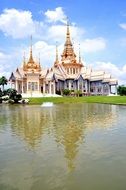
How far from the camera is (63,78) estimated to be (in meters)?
94.2

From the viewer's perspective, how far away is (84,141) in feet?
49.6

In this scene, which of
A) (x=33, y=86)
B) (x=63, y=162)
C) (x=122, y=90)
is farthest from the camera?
(x=122, y=90)

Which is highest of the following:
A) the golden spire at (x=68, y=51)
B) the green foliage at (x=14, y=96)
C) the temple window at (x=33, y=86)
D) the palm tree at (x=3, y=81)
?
the golden spire at (x=68, y=51)

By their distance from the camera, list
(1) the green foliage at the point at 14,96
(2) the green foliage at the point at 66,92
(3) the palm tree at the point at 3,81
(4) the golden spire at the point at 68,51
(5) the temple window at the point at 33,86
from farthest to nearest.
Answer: (4) the golden spire at the point at 68,51
(2) the green foliage at the point at 66,92
(5) the temple window at the point at 33,86
(3) the palm tree at the point at 3,81
(1) the green foliage at the point at 14,96

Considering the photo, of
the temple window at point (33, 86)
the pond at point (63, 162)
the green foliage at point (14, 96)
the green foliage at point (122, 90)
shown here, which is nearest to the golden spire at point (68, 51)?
the temple window at point (33, 86)

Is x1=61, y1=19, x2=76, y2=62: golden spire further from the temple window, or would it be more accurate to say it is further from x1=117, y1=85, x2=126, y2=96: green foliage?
x1=117, y1=85, x2=126, y2=96: green foliage

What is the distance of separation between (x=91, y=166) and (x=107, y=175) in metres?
1.05

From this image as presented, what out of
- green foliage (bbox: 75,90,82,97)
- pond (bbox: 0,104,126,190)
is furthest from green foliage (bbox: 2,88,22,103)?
pond (bbox: 0,104,126,190)

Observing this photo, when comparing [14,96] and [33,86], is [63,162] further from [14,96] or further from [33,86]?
[33,86]

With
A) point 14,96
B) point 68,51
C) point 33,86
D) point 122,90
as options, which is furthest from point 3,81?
point 122,90

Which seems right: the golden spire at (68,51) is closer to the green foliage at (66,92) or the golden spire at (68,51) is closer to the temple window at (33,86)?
the green foliage at (66,92)

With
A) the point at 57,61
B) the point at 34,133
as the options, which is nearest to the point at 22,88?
the point at 57,61

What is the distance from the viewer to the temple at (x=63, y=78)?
88375 millimetres

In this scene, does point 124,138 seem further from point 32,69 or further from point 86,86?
A: point 86,86
